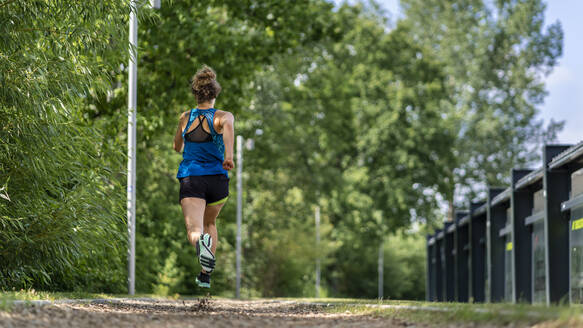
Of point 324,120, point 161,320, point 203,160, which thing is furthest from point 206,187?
point 324,120

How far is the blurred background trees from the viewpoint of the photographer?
16.8 meters

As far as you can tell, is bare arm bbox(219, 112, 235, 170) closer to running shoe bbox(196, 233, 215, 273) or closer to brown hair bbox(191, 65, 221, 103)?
brown hair bbox(191, 65, 221, 103)

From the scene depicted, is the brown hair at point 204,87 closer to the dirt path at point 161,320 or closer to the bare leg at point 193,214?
the bare leg at point 193,214

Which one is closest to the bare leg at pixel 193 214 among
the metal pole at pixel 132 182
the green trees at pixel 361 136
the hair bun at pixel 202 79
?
the hair bun at pixel 202 79

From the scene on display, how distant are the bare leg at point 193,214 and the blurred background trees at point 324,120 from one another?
333cm

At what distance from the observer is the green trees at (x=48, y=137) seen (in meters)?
8.05

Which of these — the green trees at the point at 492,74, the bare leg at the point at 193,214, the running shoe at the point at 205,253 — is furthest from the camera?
the green trees at the point at 492,74

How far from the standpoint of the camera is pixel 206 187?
7254 millimetres

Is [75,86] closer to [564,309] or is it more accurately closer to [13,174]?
[13,174]

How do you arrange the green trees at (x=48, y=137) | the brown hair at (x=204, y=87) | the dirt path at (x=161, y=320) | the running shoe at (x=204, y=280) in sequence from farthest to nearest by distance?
the green trees at (x=48, y=137) < the brown hair at (x=204, y=87) < the running shoe at (x=204, y=280) < the dirt path at (x=161, y=320)

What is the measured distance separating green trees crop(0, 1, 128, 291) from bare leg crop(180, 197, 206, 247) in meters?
1.78

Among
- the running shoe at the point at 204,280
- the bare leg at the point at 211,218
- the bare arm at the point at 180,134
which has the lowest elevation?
the running shoe at the point at 204,280

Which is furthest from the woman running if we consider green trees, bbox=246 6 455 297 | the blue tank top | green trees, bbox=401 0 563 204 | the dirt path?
Answer: green trees, bbox=401 0 563 204

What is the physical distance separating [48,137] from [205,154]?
206cm
